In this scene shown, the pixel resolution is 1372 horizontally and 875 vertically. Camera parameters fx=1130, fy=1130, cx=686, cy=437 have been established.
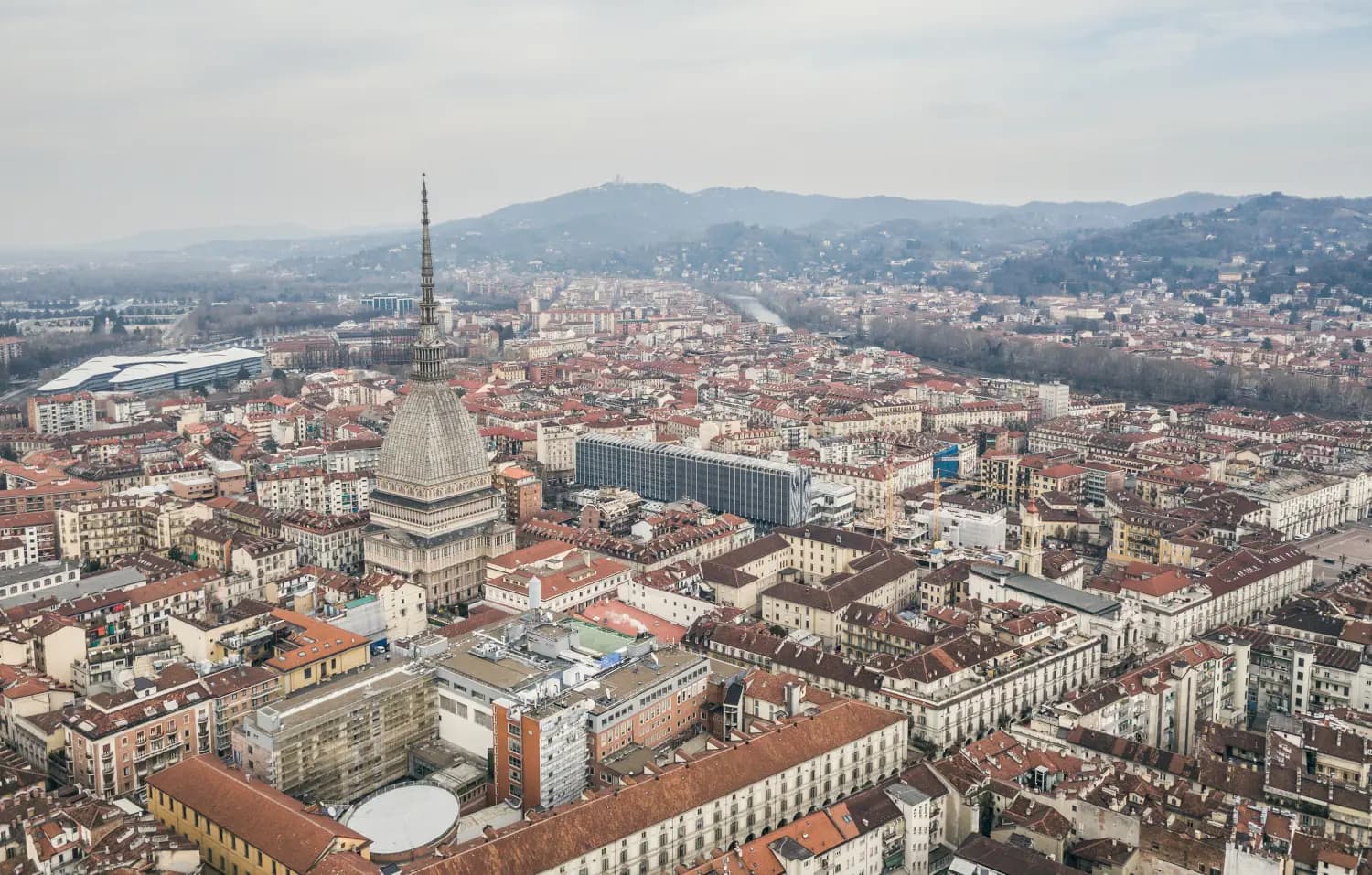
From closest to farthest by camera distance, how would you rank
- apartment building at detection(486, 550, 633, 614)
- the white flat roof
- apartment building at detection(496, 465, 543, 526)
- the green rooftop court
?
the green rooftop court → apartment building at detection(486, 550, 633, 614) → apartment building at detection(496, 465, 543, 526) → the white flat roof

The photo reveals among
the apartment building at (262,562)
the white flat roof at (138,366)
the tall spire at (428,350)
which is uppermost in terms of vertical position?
the tall spire at (428,350)

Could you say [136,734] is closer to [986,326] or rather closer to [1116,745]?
[1116,745]

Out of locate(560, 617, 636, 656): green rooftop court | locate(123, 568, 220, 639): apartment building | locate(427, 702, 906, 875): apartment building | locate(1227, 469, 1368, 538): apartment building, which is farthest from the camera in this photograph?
locate(1227, 469, 1368, 538): apartment building

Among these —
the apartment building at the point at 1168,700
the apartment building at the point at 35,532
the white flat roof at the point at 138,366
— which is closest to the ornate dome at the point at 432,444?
the apartment building at the point at 35,532

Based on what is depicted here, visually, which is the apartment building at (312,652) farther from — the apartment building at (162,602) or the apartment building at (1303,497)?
the apartment building at (1303,497)

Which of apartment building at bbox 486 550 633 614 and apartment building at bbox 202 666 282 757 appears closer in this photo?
apartment building at bbox 202 666 282 757

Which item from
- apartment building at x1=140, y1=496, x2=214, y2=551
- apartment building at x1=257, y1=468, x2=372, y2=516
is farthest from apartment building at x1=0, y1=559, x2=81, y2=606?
apartment building at x1=257, y1=468, x2=372, y2=516

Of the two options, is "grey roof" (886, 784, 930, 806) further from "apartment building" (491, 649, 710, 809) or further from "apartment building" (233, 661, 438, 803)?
→ "apartment building" (233, 661, 438, 803)
